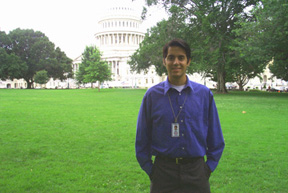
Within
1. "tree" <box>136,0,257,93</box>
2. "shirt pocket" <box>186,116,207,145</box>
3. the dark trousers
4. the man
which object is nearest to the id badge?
the man

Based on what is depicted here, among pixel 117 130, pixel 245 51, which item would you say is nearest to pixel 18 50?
pixel 245 51

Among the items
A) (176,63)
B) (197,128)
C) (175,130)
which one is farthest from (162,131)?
(176,63)

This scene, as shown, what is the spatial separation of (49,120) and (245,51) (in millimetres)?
20545

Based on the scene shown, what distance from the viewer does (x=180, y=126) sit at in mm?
2729

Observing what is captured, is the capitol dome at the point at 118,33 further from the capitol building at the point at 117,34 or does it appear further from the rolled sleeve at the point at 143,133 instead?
the rolled sleeve at the point at 143,133

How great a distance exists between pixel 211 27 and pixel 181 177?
99.6 feet

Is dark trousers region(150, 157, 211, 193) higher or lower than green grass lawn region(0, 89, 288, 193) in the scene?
higher

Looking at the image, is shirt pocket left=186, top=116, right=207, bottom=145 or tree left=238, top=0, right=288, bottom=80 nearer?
shirt pocket left=186, top=116, right=207, bottom=145

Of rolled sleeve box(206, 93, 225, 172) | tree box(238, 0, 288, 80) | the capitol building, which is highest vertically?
the capitol building

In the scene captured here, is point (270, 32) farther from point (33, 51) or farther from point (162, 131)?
point (33, 51)

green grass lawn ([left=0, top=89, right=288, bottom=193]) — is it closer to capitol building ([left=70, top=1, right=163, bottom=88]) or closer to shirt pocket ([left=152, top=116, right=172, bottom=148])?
shirt pocket ([left=152, top=116, right=172, bottom=148])

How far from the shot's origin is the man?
2689 mm

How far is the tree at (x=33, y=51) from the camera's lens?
68625 mm

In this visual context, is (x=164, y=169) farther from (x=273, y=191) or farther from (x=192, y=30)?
(x=192, y=30)
